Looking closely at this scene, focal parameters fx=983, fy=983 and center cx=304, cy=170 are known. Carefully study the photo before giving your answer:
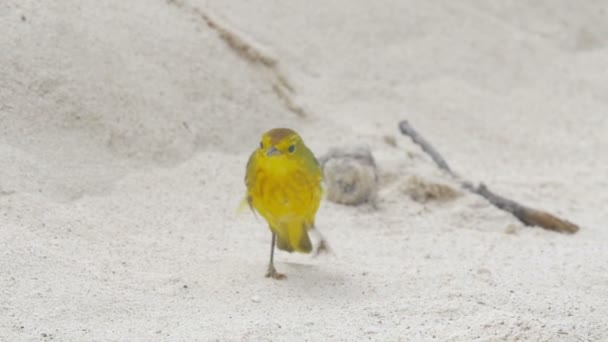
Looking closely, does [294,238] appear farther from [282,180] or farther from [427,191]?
[427,191]

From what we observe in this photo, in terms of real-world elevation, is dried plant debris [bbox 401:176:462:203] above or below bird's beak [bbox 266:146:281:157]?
below

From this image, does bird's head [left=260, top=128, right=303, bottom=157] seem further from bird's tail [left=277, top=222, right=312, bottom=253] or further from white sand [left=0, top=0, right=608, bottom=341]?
white sand [left=0, top=0, right=608, bottom=341]

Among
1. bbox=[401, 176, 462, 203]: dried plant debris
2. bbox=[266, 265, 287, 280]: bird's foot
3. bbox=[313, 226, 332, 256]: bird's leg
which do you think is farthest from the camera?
bbox=[401, 176, 462, 203]: dried plant debris

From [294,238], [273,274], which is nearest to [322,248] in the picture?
[294,238]

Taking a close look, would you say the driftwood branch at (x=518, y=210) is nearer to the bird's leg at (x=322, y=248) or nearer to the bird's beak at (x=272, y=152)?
the bird's leg at (x=322, y=248)

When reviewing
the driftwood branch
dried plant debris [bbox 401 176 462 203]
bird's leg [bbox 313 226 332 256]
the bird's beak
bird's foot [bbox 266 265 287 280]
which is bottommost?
dried plant debris [bbox 401 176 462 203]

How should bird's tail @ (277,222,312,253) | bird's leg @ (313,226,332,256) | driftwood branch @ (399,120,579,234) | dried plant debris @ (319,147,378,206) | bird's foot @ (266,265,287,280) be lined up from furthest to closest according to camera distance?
dried plant debris @ (319,147,378,206), driftwood branch @ (399,120,579,234), bird's leg @ (313,226,332,256), bird's tail @ (277,222,312,253), bird's foot @ (266,265,287,280)

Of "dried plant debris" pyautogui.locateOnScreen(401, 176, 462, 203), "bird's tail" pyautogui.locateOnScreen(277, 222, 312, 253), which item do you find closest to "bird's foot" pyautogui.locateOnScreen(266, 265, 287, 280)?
"bird's tail" pyautogui.locateOnScreen(277, 222, 312, 253)

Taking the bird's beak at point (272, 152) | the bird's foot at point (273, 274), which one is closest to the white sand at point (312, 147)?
the bird's foot at point (273, 274)

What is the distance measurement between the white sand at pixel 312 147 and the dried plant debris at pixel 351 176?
11cm

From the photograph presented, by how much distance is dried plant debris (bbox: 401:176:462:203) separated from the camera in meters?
6.30

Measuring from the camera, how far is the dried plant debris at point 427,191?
6305 millimetres

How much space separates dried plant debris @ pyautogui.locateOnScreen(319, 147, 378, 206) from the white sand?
106 millimetres

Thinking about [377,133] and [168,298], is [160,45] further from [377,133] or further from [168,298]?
[168,298]
